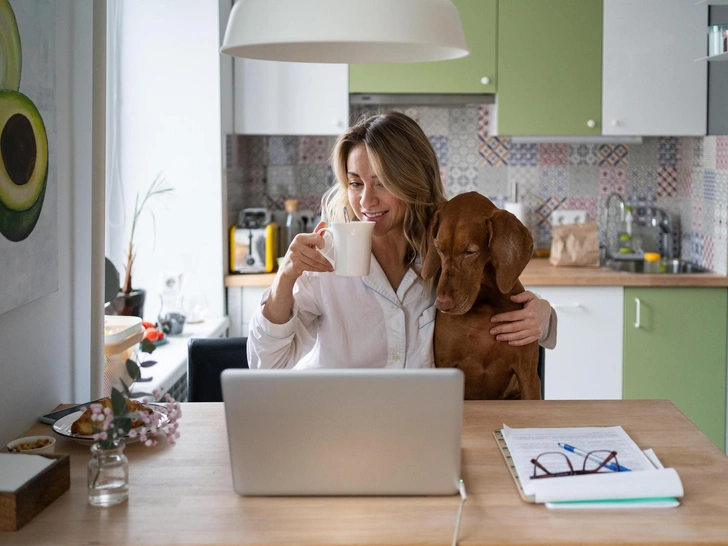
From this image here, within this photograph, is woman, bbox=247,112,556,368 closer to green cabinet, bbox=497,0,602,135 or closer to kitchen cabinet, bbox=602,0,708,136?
green cabinet, bbox=497,0,602,135

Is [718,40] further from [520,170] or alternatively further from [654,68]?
[520,170]

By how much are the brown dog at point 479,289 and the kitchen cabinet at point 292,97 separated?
1.86 m

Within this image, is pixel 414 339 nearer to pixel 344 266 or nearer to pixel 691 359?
pixel 344 266

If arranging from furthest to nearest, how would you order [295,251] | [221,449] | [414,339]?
[414,339] → [295,251] → [221,449]

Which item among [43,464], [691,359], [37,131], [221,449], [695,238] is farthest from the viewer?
[695,238]

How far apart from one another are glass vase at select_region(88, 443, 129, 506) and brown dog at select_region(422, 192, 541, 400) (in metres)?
0.80

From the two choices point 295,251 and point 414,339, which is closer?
point 295,251

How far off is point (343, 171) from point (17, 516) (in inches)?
48.0

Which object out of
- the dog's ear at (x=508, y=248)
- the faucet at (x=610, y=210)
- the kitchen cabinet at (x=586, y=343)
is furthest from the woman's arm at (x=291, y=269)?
the faucet at (x=610, y=210)

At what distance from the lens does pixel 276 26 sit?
3.86 feet

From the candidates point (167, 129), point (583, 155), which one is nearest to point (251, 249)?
point (167, 129)

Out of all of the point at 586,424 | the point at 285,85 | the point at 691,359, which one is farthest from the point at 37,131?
the point at 691,359

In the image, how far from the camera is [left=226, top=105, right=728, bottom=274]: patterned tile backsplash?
411 cm

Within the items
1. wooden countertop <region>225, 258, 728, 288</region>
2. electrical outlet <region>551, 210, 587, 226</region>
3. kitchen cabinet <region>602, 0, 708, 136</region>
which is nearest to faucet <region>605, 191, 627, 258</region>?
electrical outlet <region>551, 210, 587, 226</region>
